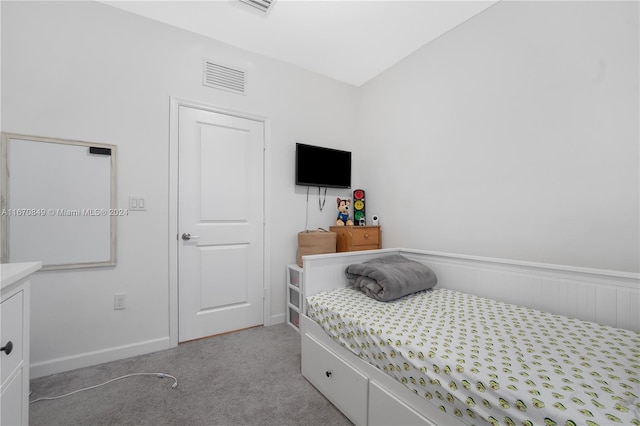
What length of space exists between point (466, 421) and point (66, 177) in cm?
253

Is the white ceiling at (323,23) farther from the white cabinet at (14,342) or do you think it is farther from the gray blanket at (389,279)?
the white cabinet at (14,342)

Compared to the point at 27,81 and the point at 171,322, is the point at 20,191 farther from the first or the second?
the point at 171,322

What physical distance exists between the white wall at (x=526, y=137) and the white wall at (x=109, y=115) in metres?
1.62

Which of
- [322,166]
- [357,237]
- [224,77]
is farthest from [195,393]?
[224,77]

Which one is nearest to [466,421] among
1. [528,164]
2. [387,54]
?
[528,164]

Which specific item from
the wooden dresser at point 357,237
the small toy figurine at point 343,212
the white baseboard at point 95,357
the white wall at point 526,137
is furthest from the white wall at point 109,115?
the white wall at point 526,137

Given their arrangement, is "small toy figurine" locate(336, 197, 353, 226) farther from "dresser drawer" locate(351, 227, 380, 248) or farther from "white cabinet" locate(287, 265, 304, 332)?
"white cabinet" locate(287, 265, 304, 332)

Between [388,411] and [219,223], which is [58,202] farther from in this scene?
[388,411]

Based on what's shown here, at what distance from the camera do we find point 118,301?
195cm

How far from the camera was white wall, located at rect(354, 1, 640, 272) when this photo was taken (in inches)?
54.3

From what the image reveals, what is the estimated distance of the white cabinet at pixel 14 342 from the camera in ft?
2.44

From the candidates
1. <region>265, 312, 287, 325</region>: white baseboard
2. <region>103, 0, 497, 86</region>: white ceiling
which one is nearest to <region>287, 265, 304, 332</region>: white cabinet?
<region>265, 312, 287, 325</region>: white baseboard

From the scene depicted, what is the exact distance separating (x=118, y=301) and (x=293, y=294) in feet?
4.46

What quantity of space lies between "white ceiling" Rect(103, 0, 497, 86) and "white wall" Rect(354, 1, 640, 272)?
19 cm
